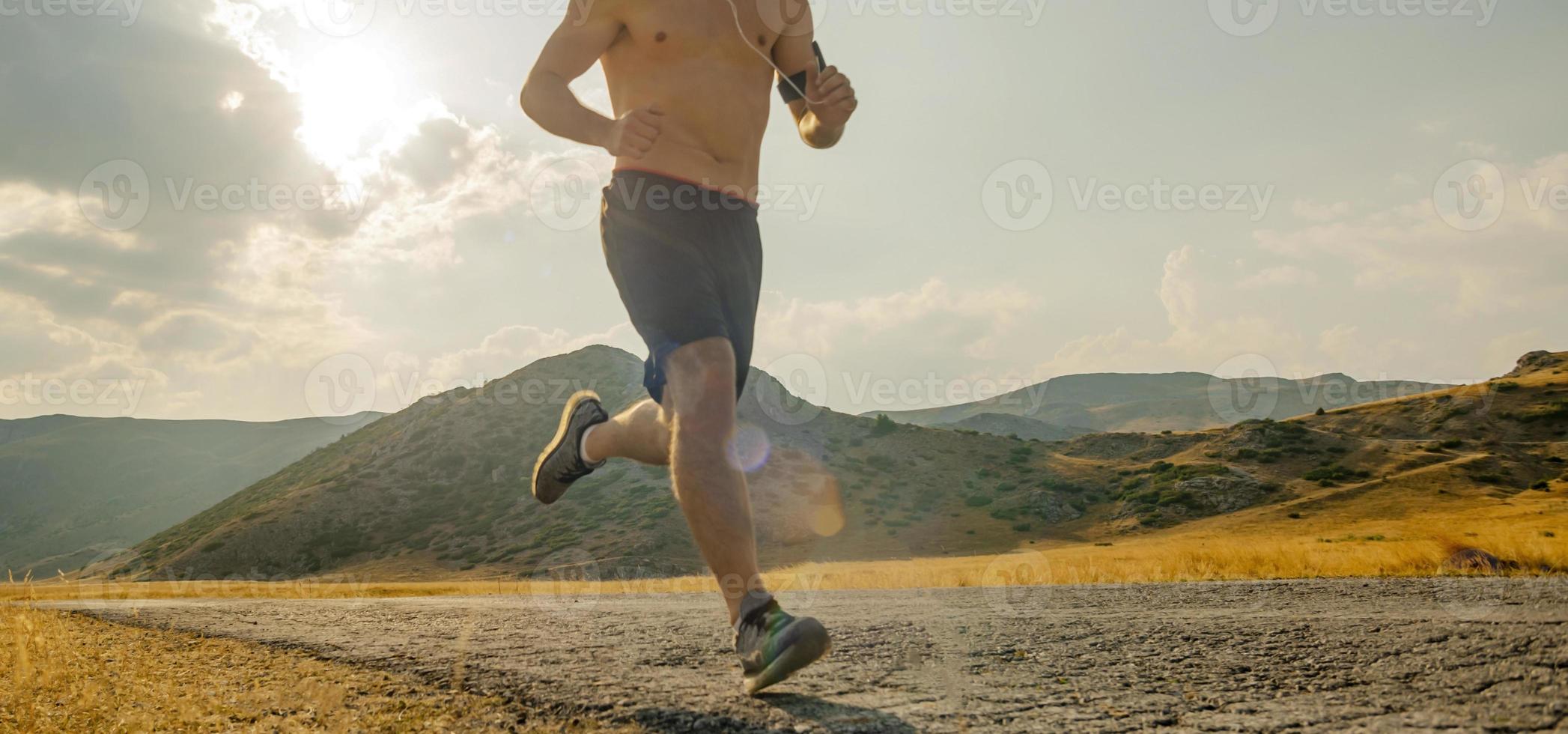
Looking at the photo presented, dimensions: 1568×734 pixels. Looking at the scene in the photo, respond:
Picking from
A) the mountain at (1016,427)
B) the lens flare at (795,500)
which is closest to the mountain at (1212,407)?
the mountain at (1016,427)

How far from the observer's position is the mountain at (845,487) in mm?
41281

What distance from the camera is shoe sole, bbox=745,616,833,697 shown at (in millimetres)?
1827

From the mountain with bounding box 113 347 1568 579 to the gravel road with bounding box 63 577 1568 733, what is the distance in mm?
33369

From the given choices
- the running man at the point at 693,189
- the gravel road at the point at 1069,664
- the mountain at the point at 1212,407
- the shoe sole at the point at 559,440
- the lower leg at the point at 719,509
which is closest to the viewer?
the gravel road at the point at 1069,664

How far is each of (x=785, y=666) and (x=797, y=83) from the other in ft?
7.13

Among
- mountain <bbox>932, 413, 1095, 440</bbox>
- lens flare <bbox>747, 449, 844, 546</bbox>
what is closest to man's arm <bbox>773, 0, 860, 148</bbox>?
lens flare <bbox>747, 449, 844, 546</bbox>

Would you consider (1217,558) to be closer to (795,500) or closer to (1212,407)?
(795,500)

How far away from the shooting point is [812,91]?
2748mm

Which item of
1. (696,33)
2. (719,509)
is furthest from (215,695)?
(696,33)

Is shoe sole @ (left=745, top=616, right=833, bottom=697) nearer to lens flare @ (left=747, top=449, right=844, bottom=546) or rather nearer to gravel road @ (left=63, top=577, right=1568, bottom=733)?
gravel road @ (left=63, top=577, right=1568, bottom=733)

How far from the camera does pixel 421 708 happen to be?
180 centimetres

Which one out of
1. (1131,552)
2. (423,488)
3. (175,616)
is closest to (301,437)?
(423,488)

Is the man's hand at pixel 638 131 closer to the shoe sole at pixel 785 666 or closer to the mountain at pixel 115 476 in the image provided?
the shoe sole at pixel 785 666

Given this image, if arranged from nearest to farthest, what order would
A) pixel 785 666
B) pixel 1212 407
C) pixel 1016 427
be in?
pixel 785 666
pixel 1016 427
pixel 1212 407
